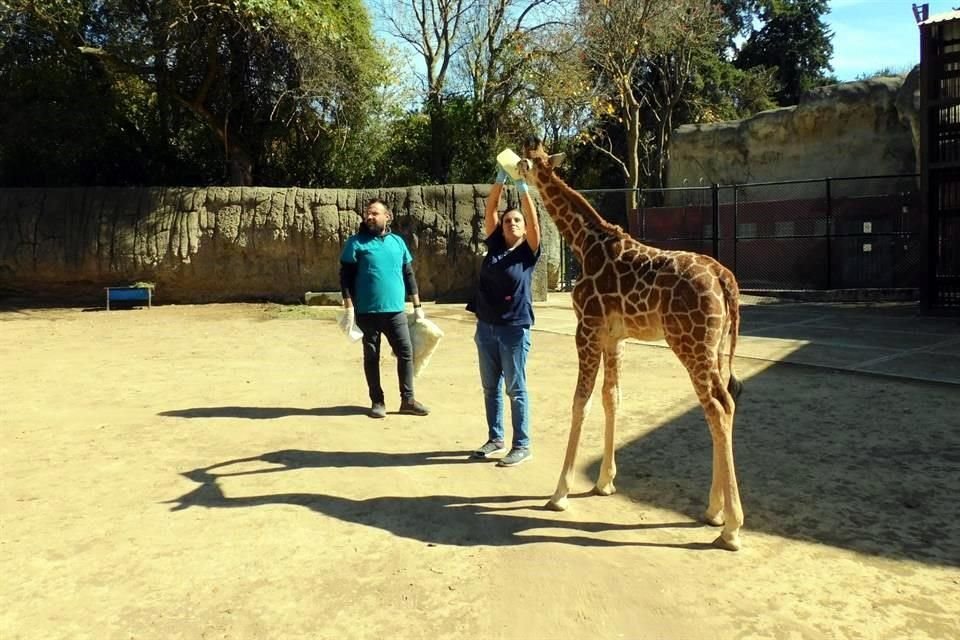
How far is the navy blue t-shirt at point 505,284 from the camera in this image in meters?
4.90

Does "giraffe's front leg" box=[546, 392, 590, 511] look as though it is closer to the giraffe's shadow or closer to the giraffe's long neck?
the giraffe's shadow

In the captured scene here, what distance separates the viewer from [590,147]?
29.3 m

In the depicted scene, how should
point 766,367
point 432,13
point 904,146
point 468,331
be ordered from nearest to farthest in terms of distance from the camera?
1. point 766,367
2. point 468,331
3. point 904,146
4. point 432,13

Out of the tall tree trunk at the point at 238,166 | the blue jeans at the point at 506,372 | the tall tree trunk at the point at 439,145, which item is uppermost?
the tall tree trunk at the point at 439,145

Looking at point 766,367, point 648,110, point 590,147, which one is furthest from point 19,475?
point 648,110

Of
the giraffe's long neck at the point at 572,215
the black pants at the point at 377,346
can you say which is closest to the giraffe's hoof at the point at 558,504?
Answer: the giraffe's long neck at the point at 572,215

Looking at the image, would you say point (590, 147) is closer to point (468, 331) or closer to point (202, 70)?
point (202, 70)

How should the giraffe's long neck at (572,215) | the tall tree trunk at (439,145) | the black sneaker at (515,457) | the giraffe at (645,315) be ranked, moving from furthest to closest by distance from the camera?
the tall tree trunk at (439,145), the black sneaker at (515,457), the giraffe's long neck at (572,215), the giraffe at (645,315)

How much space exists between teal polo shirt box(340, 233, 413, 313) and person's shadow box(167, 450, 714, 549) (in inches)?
69.9

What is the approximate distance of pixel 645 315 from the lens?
390 centimetres

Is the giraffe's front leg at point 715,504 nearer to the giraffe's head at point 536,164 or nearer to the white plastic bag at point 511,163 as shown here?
the giraffe's head at point 536,164

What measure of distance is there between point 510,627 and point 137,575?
176cm

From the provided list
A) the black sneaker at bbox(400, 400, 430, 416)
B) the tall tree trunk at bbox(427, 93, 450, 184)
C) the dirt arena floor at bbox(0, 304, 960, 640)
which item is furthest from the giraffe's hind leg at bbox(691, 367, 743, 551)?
the tall tree trunk at bbox(427, 93, 450, 184)

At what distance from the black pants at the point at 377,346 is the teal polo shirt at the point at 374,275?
83 millimetres
